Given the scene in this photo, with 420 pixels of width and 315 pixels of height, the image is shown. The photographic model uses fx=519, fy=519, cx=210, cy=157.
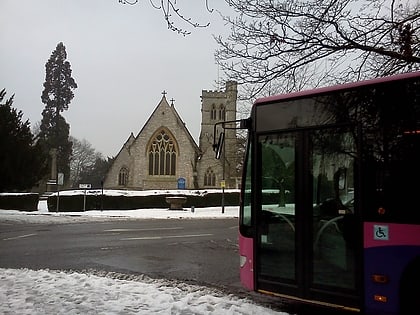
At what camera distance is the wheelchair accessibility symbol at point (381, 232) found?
5.86 metres

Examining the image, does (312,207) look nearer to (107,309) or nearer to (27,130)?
(107,309)

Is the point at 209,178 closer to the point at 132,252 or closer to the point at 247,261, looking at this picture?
the point at 132,252

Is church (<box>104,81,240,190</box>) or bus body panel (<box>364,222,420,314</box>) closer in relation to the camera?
bus body panel (<box>364,222,420,314</box>)

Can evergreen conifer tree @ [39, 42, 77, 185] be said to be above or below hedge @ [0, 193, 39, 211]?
above

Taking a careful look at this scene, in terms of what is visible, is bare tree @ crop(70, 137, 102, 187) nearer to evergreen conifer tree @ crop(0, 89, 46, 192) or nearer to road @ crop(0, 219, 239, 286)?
evergreen conifer tree @ crop(0, 89, 46, 192)

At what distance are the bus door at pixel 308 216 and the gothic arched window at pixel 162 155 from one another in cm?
5811

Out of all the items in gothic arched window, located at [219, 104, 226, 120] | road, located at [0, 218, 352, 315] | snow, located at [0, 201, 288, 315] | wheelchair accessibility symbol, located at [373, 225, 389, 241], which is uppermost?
gothic arched window, located at [219, 104, 226, 120]

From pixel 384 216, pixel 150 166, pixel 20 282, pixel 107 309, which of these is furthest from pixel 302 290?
pixel 150 166

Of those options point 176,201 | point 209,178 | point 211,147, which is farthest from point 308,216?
point 211,147

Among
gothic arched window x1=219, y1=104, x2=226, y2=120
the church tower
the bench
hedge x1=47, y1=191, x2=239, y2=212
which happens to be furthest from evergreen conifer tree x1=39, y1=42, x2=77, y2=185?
the bench

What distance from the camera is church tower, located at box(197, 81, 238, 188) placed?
41.5 metres

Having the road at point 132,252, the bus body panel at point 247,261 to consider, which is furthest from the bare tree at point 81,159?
the bus body panel at point 247,261

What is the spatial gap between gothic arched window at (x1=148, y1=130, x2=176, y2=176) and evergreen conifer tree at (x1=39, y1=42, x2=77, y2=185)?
10.7m

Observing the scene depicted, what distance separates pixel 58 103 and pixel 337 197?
63474 millimetres
